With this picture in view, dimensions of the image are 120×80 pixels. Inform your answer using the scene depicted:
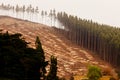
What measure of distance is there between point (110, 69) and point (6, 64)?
72116mm

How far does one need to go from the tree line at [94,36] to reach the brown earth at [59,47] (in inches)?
109

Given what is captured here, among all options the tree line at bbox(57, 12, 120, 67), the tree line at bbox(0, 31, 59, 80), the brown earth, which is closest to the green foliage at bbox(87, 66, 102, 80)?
the brown earth

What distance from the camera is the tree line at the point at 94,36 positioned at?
345ft

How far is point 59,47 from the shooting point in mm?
117625

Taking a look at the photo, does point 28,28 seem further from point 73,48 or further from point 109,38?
point 109,38

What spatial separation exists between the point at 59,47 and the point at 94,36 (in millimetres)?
12065

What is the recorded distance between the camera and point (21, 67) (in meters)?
31.5

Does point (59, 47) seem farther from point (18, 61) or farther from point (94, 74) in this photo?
point (18, 61)

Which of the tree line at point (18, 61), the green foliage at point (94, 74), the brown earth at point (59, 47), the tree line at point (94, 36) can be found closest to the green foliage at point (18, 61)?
the tree line at point (18, 61)

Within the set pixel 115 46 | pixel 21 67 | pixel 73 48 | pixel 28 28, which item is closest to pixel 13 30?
pixel 28 28

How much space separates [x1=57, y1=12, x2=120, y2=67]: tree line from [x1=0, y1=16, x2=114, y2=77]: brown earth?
2.77 metres

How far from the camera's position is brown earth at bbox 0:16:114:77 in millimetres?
101188

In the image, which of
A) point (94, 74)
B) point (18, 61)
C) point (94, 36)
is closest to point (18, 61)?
point (18, 61)

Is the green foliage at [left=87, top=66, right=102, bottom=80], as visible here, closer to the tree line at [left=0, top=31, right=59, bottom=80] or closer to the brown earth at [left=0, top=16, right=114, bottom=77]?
the brown earth at [left=0, top=16, right=114, bottom=77]
